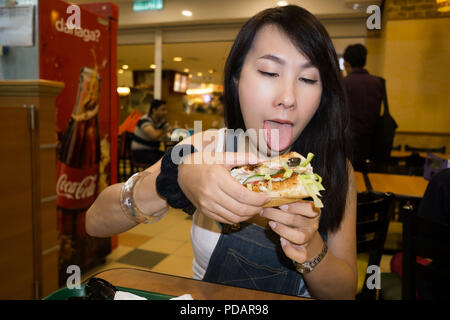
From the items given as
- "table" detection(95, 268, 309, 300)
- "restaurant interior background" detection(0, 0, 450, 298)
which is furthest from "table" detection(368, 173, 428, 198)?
"table" detection(95, 268, 309, 300)

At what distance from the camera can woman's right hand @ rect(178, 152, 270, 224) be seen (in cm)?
85

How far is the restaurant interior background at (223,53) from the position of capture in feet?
8.59

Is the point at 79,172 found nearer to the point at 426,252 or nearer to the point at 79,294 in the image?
the point at 79,294

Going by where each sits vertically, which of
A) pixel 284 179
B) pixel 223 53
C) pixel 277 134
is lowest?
pixel 284 179

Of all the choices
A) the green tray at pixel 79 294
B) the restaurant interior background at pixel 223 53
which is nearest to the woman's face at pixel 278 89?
the green tray at pixel 79 294

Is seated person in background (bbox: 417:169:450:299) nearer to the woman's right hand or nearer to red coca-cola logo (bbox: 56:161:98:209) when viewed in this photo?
the woman's right hand

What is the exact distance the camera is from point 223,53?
3756mm

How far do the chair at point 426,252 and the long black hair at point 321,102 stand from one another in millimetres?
311

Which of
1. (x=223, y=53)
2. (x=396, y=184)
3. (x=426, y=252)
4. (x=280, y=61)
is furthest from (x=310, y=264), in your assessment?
(x=223, y=53)

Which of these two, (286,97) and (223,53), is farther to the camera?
(223,53)

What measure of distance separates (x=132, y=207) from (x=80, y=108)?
6.82 ft

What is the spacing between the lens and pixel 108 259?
3494 millimetres
